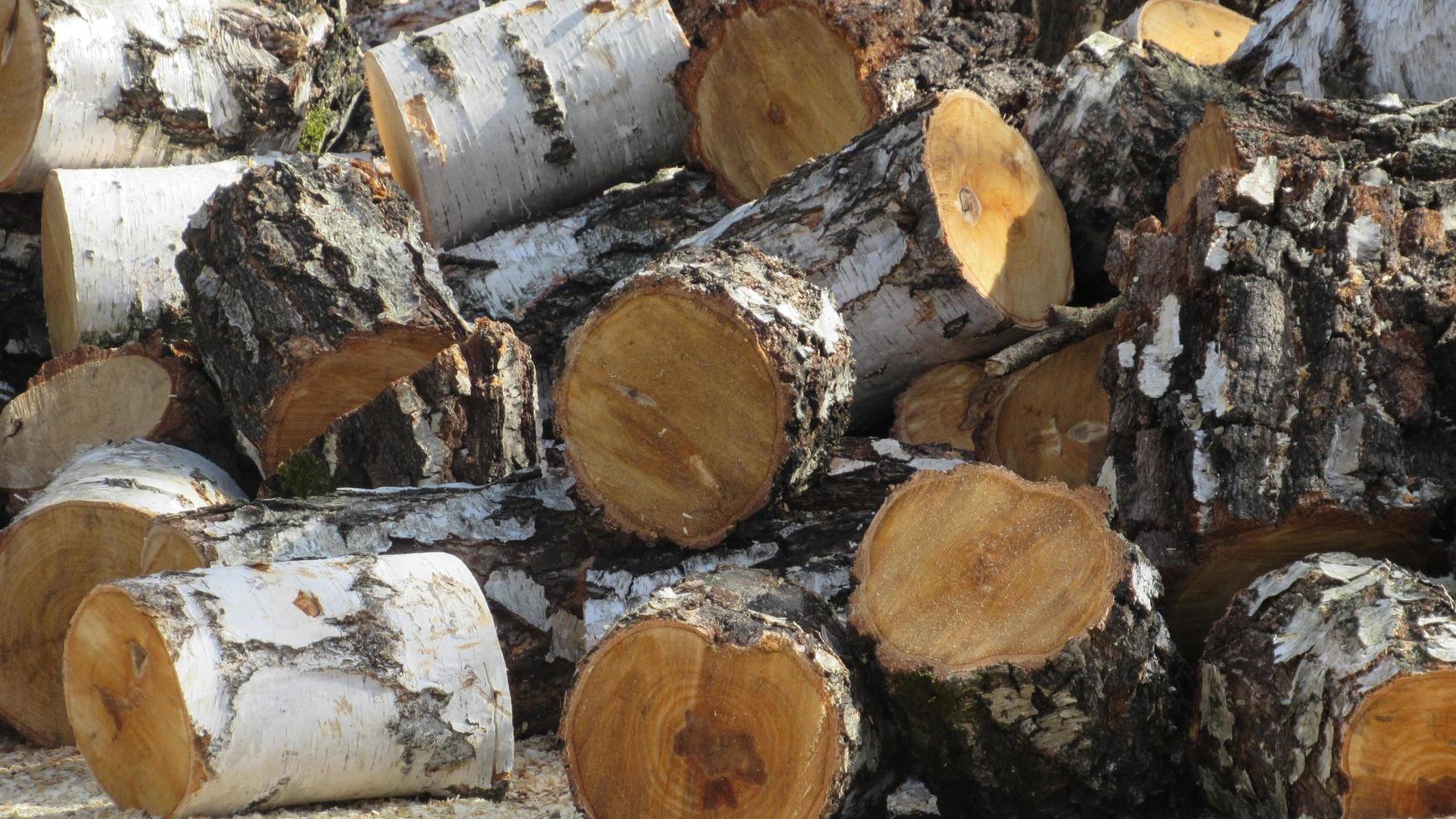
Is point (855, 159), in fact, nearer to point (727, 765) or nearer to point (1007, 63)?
point (1007, 63)

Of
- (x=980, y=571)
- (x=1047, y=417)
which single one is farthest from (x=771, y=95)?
(x=980, y=571)

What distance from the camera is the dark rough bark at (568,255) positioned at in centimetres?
448

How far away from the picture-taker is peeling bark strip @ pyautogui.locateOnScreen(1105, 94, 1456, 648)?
9.46ft

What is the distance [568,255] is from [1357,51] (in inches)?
108

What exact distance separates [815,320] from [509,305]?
5.48ft

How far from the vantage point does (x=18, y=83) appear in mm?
4465

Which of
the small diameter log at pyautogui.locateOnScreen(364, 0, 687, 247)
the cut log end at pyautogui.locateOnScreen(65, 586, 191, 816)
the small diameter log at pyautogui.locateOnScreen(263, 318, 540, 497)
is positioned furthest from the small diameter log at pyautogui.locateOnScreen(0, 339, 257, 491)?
the cut log end at pyautogui.locateOnScreen(65, 586, 191, 816)

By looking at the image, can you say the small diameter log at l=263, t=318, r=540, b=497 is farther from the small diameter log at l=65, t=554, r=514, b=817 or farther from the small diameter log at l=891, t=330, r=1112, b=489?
the small diameter log at l=891, t=330, r=1112, b=489

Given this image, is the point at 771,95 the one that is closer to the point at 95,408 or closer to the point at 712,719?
the point at 95,408

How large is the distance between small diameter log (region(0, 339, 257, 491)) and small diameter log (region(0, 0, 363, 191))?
0.81 m

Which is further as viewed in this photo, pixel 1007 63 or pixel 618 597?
pixel 1007 63

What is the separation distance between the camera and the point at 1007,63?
4.56 m

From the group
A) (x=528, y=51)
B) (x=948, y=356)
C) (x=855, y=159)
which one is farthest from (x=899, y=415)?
(x=528, y=51)

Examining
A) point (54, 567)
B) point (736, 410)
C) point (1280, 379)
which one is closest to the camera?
point (1280, 379)
